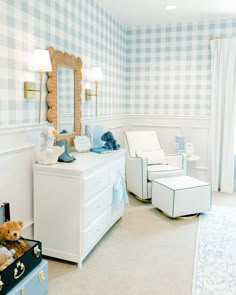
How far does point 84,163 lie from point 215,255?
1.39 meters

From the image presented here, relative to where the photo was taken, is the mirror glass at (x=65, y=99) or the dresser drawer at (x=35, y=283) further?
the mirror glass at (x=65, y=99)

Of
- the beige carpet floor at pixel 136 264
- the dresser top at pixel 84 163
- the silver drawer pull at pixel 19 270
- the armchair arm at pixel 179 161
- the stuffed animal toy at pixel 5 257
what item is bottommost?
the beige carpet floor at pixel 136 264

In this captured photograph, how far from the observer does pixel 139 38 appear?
5.13 m

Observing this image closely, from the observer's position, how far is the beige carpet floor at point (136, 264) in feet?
7.64

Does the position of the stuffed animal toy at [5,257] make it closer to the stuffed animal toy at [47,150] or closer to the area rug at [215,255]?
the stuffed animal toy at [47,150]

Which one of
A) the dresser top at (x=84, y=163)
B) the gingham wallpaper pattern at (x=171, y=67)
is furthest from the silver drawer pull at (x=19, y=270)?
the gingham wallpaper pattern at (x=171, y=67)

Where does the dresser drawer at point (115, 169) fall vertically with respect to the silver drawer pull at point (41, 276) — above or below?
above

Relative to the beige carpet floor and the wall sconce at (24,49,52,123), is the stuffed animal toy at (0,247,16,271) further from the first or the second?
the wall sconce at (24,49,52,123)

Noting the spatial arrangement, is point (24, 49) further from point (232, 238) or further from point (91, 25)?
point (232, 238)

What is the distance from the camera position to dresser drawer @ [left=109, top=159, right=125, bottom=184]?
317 centimetres

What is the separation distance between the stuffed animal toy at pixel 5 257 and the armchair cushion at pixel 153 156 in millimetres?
2685

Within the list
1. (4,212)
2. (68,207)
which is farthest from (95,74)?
(4,212)

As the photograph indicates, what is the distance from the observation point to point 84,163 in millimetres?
2768

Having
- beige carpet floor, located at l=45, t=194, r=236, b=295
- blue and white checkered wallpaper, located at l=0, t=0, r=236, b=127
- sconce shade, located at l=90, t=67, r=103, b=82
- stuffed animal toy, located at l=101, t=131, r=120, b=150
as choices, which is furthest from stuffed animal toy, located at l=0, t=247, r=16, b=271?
sconce shade, located at l=90, t=67, r=103, b=82
